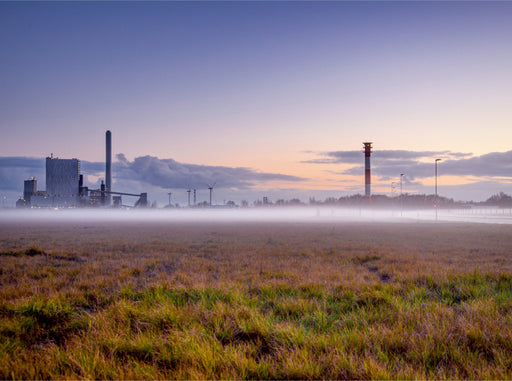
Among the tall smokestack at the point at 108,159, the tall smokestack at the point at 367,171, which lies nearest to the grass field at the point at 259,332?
the tall smokestack at the point at 367,171

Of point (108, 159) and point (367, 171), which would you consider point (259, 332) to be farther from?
point (108, 159)

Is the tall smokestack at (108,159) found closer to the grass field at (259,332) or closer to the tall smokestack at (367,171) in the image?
the tall smokestack at (367,171)

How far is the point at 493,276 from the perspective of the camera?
8461 millimetres

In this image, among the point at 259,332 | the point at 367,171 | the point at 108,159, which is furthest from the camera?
the point at 108,159

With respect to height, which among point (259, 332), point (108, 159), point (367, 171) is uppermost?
point (108, 159)

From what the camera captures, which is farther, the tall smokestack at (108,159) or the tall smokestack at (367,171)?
the tall smokestack at (108,159)

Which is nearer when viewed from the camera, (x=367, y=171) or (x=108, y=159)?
(x=367, y=171)

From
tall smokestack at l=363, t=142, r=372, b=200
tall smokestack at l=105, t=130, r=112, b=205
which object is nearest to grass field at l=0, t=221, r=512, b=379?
tall smokestack at l=363, t=142, r=372, b=200

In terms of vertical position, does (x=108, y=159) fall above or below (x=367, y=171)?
above

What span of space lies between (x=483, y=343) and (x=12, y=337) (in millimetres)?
6573

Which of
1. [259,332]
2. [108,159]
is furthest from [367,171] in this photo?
[108,159]

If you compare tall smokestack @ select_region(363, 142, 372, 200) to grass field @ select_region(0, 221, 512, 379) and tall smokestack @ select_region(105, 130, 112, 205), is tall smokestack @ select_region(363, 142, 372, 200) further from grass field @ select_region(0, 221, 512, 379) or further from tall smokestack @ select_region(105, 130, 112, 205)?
tall smokestack @ select_region(105, 130, 112, 205)

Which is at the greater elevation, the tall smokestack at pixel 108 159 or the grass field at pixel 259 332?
the tall smokestack at pixel 108 159

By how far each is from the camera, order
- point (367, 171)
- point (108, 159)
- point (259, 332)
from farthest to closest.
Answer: point (108, 159) → point (367, 171) → point (259, 332)
